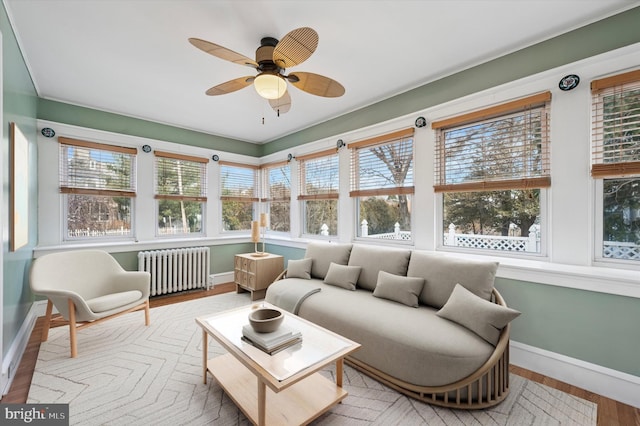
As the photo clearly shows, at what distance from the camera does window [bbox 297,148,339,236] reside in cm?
427

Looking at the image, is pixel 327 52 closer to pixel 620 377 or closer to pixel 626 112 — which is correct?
pixel 626 112

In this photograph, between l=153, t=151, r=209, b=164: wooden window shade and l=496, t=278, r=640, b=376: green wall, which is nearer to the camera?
l=496, t=278, r=640, b=376: green wall

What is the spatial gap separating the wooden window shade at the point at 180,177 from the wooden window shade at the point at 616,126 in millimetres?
4959

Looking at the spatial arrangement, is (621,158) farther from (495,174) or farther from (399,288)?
(399,288)

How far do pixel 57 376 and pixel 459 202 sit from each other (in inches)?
152

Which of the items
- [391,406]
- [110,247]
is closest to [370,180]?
[391,406]

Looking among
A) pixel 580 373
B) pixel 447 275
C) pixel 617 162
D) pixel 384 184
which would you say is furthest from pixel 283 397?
pixel 617 162

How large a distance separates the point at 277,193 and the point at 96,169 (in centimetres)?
275

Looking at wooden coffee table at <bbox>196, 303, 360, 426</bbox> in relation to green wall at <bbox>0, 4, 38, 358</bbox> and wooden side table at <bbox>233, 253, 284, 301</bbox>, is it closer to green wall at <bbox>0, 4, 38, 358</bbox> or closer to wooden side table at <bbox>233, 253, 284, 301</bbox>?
green wall at <bbox>0, 4, 38, 358</bbox>

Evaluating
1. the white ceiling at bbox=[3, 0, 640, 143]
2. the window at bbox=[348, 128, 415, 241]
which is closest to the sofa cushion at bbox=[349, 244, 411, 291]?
the window at bbox=[348, 128, 415, 241]

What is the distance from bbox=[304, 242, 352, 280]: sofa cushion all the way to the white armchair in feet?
6.40

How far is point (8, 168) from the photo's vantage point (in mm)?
2160

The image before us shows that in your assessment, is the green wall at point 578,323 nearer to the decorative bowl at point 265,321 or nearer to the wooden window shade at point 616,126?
the wooden window shade at point 616,126

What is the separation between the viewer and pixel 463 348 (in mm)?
1811
